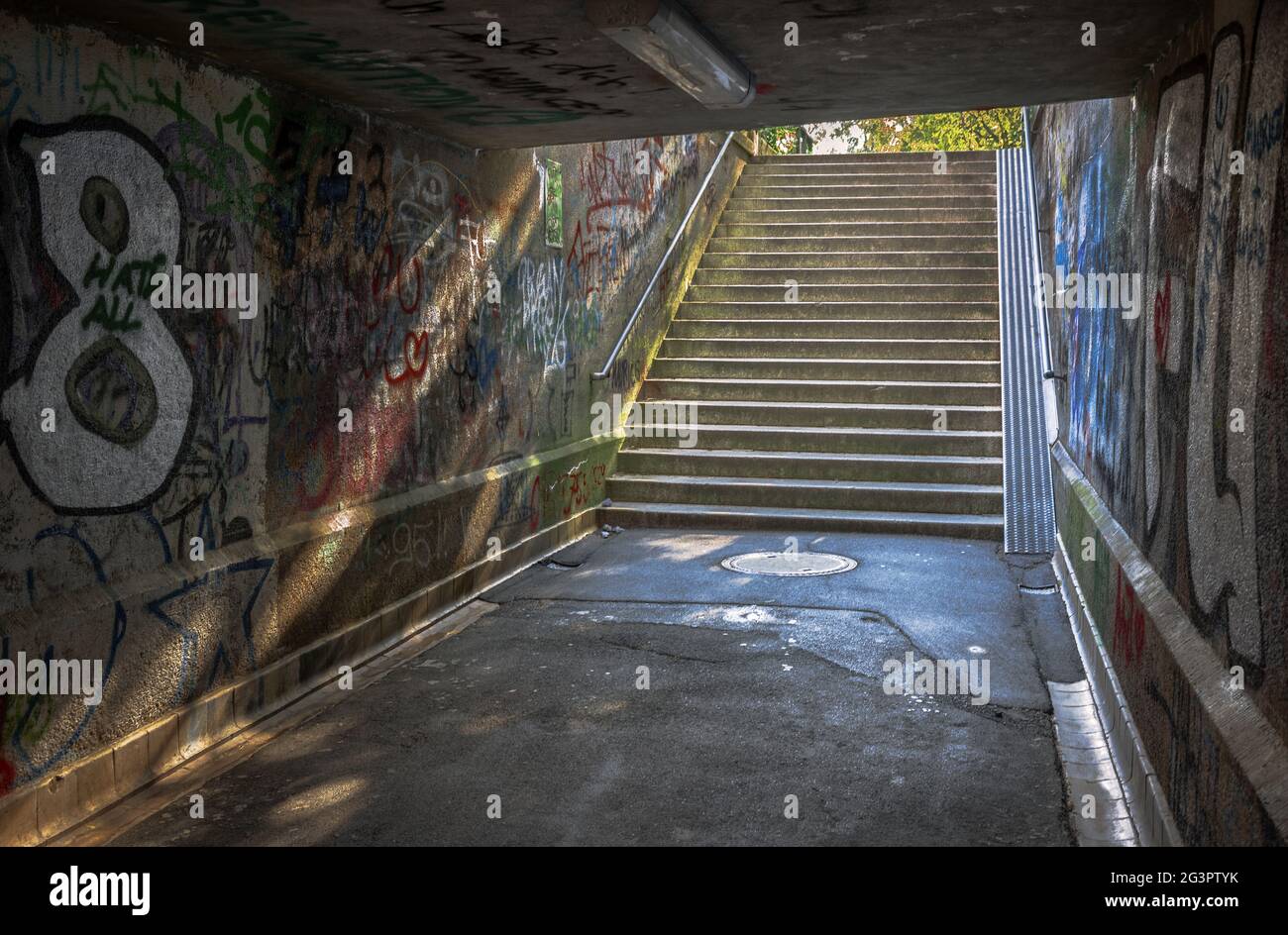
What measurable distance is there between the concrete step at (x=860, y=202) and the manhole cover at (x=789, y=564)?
712 cm

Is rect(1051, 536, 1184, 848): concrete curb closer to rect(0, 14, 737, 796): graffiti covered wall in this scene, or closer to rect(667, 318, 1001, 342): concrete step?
rect(0, 14, 737, 796): graffiti covered wall

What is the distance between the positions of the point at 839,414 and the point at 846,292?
239 centimetres

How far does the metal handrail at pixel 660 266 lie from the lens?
10.6 meters

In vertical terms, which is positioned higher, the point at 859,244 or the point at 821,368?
the point at 859,244

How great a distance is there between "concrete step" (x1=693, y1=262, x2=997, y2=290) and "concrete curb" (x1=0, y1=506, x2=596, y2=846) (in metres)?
6.54

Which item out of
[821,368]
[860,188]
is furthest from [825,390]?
[860,188]

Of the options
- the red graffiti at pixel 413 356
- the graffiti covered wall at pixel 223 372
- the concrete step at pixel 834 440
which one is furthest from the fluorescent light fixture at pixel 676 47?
the concrete step at pixel 834 440

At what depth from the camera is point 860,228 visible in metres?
13.9

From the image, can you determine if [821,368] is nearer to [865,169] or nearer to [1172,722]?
[865,169]

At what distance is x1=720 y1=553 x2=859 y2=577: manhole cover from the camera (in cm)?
822

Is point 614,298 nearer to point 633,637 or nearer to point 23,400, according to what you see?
point 633,637

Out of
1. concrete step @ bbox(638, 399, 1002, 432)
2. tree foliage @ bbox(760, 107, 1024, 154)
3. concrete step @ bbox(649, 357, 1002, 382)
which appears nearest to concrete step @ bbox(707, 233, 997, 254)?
concrete step @ bbox(649, 357, 1002, 382)
